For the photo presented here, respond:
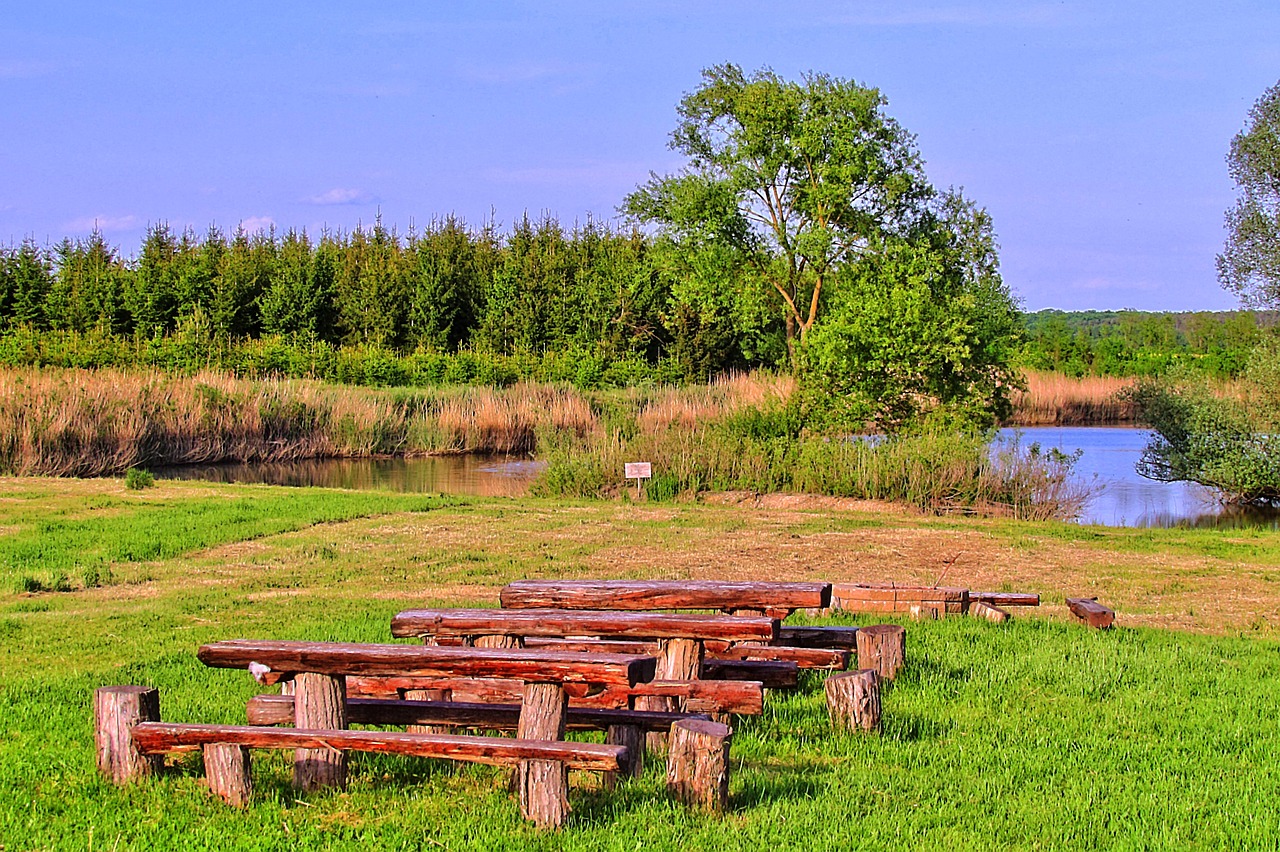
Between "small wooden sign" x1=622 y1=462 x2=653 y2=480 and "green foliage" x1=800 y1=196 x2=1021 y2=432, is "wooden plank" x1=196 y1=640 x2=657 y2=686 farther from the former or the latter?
"green foliage" x1=800 y1=196 x2=1021 y2=432

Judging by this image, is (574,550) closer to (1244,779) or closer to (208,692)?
(208,692)

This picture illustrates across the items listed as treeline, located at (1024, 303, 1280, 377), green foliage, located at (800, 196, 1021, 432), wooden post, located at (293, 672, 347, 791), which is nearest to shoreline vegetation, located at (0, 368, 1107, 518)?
green foliage, located at (800, 196, 1021, 432)

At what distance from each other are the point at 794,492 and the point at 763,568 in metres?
8.06

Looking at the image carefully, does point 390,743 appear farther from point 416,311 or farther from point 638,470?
point 416,311

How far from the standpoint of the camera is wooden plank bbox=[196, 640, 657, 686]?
475 cm

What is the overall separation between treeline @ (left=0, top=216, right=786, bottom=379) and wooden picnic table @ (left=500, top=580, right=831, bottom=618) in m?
35.1

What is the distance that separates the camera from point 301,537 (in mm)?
→ 14016

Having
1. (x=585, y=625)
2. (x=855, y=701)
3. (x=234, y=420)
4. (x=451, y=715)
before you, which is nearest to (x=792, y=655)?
(x=855, y=701)

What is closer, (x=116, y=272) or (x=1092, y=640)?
(x=1092, y=640)

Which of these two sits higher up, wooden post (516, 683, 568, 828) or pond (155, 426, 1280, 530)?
wooden post (516, 683, 568, 828)

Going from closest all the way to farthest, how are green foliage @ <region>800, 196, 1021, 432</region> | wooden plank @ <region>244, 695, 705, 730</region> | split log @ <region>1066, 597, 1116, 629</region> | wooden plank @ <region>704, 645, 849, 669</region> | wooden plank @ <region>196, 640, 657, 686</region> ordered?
wooden plank @ <region>196, 640, 657, 686</region>
wooden plank @ <region>244, 695, 705, 730</region>
wooden plank @ <region>704, 645, 849, 669</region>
split log @ <region>1066, 597, 1116, 629</region>
green foliage @ <region>800, 196, 1021, 432</region>

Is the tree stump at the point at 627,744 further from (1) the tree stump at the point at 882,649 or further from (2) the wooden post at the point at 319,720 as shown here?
(1) the tree stump at the point at 882,649

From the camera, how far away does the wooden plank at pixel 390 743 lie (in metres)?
4.48

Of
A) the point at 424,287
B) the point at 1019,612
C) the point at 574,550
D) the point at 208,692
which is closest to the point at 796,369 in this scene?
the point at 574,550
